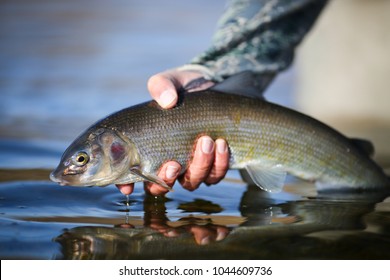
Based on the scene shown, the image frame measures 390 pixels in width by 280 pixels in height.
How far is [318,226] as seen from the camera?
12.4ft

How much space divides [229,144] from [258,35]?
1.33 metres

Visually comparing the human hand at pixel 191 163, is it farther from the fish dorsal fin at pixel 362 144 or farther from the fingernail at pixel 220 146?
the fish dorsal fin at pixel 362 144

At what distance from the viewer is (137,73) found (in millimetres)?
9148

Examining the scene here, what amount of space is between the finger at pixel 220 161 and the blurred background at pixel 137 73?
1574 millimetres

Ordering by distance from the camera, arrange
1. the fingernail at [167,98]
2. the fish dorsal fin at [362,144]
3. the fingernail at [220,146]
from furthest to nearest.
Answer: the fish dorsal fin at [362,144] → the fingernail at [220,146] → the fingernail at [167,98]

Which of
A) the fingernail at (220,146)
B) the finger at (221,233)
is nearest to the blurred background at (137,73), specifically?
the fingernail at (220,146)

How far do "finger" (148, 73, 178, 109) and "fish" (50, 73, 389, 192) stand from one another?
0.04m

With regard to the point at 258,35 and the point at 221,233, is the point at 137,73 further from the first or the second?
the point at 221,233

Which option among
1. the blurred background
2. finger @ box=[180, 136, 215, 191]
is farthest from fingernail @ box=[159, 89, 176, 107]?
the blurred background

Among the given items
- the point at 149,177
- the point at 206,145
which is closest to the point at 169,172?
the point at 149,177

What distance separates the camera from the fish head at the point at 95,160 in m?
3.70

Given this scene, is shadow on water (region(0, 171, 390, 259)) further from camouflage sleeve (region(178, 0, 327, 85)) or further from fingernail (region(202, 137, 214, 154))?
camouflage sleeve (region(178, 0, 327, 85))

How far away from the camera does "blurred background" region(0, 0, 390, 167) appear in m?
6.63
